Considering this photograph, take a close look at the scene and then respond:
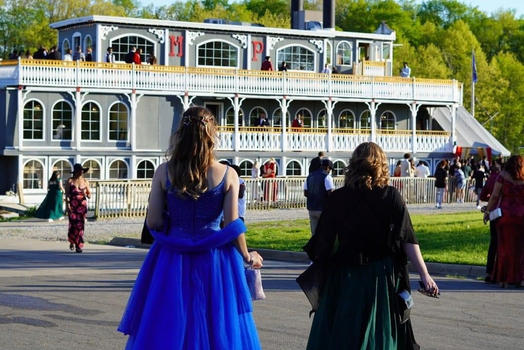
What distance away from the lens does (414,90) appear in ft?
192

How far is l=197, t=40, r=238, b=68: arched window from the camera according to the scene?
2147 inches

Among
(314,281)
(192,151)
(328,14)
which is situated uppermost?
(328,14)

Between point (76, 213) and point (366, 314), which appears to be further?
point (76, 213)

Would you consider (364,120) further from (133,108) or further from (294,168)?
(133,108)

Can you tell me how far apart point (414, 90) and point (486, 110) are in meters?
38.0

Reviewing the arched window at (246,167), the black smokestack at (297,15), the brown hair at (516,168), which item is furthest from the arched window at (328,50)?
the brown hair at (516,168)

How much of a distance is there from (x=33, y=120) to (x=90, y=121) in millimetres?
2609

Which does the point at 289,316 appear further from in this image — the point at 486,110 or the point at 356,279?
the point at 486,110

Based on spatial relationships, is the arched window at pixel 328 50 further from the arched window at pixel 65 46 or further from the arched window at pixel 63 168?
the arched window at pixel 63 168

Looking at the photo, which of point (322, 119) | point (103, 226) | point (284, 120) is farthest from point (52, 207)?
point (322, 119)

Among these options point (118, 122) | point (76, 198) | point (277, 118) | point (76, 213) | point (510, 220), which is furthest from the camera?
point (277, 118)

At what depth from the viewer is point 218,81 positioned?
172 ft

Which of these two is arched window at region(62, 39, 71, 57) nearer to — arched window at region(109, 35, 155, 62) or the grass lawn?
arched window at region(109, 35, 155, 62)

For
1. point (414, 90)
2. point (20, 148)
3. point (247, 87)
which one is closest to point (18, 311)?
point (20, 148)
